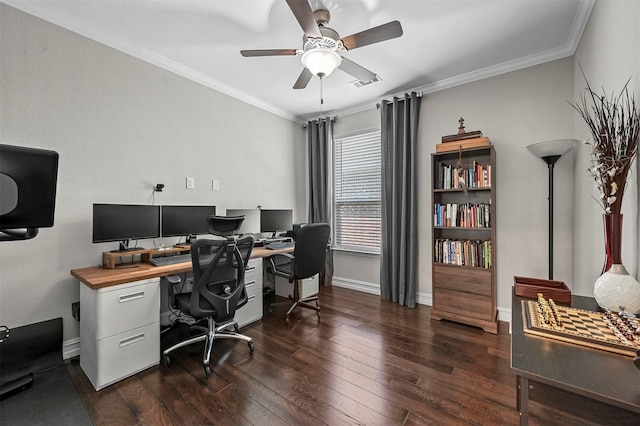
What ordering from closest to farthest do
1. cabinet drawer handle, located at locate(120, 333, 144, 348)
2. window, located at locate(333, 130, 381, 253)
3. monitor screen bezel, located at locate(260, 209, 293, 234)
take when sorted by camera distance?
cabinet drawer handle, located at locate(120, 333, 144, 348), monitor screen bezel, located at locate(260, 209, 293, 234), window, located at locate(333, 130, 381, 253)

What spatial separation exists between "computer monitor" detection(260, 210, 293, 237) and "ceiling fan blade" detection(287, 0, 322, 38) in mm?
2195

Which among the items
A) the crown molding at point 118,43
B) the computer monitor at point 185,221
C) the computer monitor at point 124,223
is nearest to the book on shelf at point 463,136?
the crown molding at point 118,43

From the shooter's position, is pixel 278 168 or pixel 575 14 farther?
pixel 278 168

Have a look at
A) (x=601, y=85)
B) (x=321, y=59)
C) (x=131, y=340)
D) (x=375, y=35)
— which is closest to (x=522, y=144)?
(x=601, y=85)

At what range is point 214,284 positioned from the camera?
2018 mm

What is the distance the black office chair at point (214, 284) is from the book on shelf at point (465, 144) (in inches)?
87.2

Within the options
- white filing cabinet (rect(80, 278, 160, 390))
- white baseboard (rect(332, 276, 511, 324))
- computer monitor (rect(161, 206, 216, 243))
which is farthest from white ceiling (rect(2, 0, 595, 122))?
white baseboard (rect(332, 276, 511, 324))

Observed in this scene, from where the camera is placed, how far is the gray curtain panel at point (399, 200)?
3.23 meters

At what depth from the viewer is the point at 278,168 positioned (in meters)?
4.00

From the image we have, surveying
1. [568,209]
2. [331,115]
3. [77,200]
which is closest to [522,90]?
[568,209]

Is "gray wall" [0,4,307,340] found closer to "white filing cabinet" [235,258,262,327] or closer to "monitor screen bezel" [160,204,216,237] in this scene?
"monitor screen bezel" [160,204,216,237]

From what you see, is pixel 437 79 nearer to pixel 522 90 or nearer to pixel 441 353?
pixel 522 90

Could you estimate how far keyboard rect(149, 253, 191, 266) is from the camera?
85.2 inches

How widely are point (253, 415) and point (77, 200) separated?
214 cm
